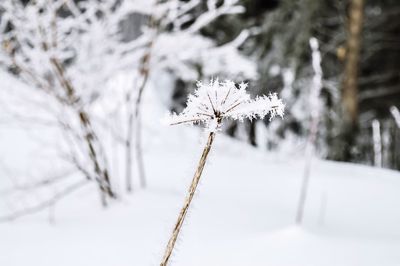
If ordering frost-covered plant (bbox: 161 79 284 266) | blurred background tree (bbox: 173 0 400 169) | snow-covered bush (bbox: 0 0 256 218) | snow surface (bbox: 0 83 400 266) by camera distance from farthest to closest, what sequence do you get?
blurred background tree (bbox: 173 0 400 169)
snow-covered bush (bbox: 0 0 256 218)
snow surface (bbox: 0 83 400 266)
frost-covered plant (bbox: 161 79 284 266)

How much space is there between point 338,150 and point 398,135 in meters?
1.32

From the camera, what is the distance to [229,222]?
2.20 metres

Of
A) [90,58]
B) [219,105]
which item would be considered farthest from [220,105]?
[90,58]

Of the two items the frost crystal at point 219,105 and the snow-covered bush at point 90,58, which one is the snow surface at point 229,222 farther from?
the snow-covered bush at point 90,58

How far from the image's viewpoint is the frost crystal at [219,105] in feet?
2.31

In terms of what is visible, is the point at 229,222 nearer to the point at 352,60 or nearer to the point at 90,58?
the point at 90,58

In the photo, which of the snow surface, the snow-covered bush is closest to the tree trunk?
the snow surface

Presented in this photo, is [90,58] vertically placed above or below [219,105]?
above

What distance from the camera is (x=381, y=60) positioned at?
8.84m

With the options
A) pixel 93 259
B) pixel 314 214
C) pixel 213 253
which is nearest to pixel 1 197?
pixel 93 259

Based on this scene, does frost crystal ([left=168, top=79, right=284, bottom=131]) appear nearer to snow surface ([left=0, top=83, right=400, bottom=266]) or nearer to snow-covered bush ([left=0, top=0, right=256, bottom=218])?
snow surface ([left=0, top=83, right=400, bottom=266])

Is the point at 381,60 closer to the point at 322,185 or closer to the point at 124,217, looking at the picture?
the point at 322,185

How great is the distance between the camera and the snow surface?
1.65 metres

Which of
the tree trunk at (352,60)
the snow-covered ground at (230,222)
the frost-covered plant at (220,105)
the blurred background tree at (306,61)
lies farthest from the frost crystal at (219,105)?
the tree trunk at (352,60)
